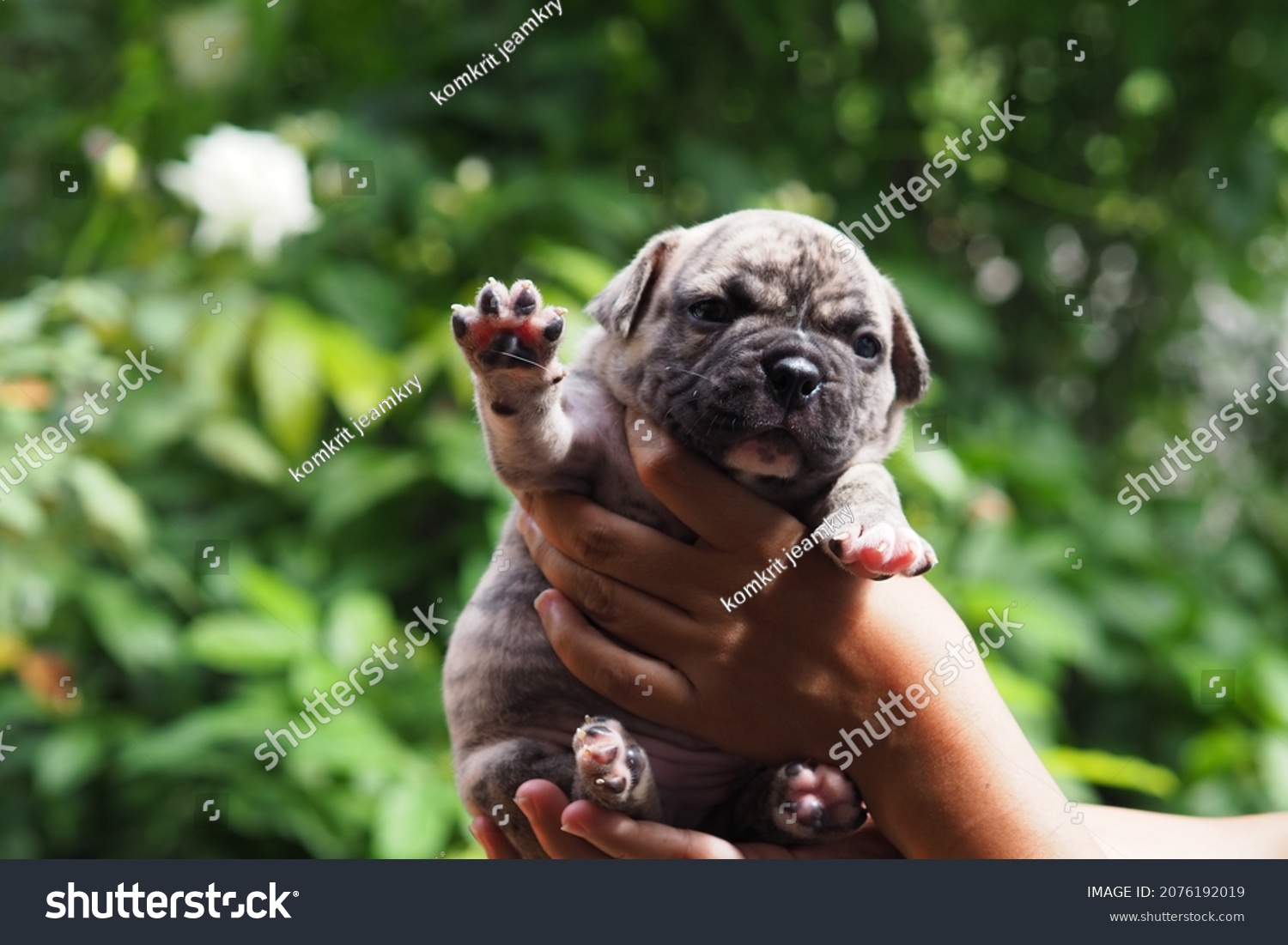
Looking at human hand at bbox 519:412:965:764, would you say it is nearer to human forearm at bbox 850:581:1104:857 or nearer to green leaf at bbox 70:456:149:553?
human forearm at bbox 850:581:1104:857

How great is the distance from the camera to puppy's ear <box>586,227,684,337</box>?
3.05 metres

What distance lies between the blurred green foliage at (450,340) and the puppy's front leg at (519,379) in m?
1.26

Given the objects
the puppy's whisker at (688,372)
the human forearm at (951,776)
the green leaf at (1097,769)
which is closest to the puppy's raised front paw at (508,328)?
the puppy's whisker at (688,372)

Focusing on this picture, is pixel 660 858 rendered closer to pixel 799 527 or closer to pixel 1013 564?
pixel 799 527

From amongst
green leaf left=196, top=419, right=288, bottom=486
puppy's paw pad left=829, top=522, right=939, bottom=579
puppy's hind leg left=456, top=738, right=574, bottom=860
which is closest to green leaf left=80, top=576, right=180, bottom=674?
green leaf left=196, top=419, right=288, bottom=486

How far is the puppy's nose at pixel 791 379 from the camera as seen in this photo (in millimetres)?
2768

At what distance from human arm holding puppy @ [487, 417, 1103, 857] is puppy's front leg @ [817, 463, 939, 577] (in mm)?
158

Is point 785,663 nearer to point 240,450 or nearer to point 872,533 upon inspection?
point 872,533

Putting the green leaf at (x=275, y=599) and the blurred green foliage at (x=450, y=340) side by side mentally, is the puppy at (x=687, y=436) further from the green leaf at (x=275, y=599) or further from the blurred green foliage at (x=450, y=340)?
the green leaf at (x=275, y=599)

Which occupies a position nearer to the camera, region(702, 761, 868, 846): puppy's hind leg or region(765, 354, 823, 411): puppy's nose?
region(765, 354, 823, 411): puppy's nose

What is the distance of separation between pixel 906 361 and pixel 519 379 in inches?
45.4

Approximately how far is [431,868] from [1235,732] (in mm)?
3714

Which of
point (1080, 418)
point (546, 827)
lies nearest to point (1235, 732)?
point (1080, 418)

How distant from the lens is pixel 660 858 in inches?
111
